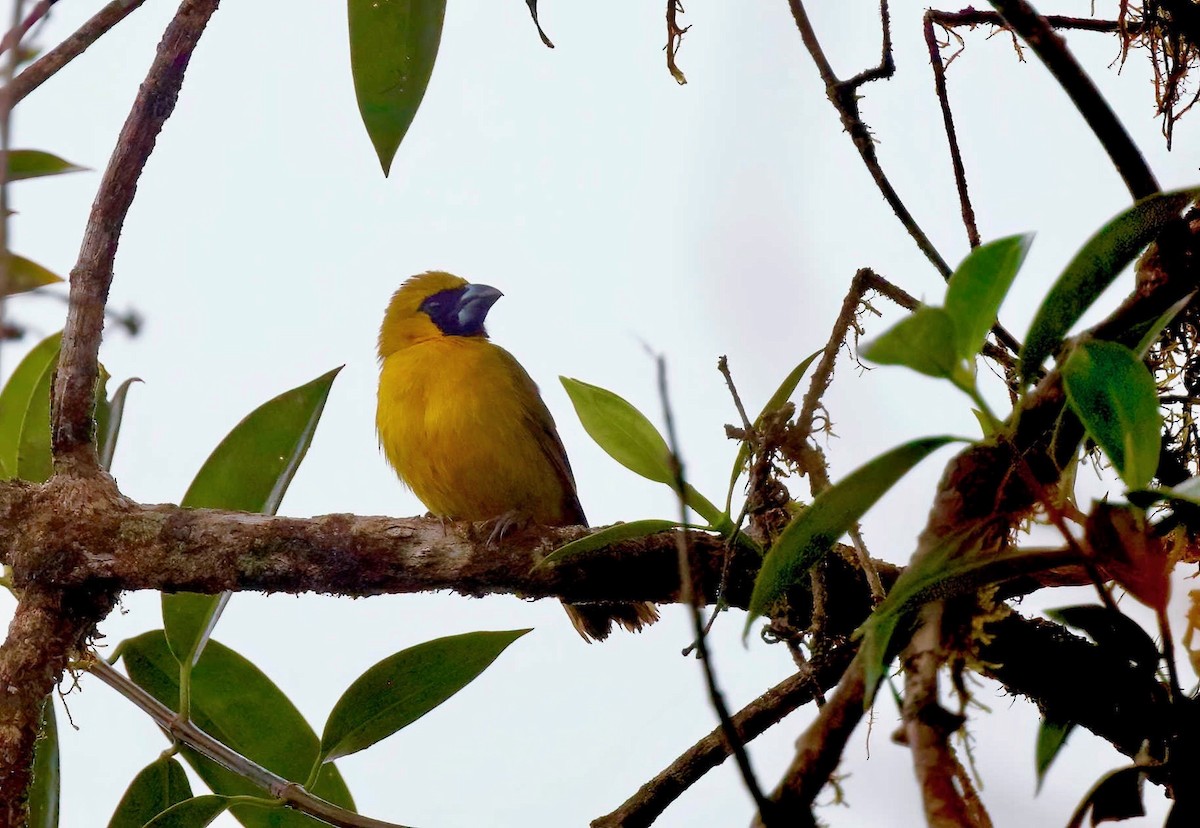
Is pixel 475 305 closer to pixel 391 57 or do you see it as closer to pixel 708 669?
pixel 391 57

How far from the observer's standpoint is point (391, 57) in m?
1.73

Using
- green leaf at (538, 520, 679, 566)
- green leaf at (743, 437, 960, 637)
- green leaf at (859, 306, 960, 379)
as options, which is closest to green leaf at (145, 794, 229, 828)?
green leaf at (538, 520, 679, 566)

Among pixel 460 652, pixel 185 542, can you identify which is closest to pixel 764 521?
pixel 460 652

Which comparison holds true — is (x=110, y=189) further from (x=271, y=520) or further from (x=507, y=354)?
(x=507, y=354)

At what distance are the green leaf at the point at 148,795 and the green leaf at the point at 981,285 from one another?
4.70 feet

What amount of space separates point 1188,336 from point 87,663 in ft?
5.60

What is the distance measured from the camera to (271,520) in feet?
5.73

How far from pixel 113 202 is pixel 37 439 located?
552 mm

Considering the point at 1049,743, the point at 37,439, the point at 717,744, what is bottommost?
the point at 1049,743

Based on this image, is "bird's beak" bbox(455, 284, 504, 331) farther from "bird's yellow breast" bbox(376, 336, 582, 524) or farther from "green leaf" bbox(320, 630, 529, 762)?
"green leaf" bbox(320, 630, 529, 762)

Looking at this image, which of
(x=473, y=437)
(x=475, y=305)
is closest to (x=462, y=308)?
(x=475, y=305)

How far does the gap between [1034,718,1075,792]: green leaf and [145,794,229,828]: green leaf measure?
109cm

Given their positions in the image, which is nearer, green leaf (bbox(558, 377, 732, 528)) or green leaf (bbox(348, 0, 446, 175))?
green leaf (bbox(558, 377, 732, 528))

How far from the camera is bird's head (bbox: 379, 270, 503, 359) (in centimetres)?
354
